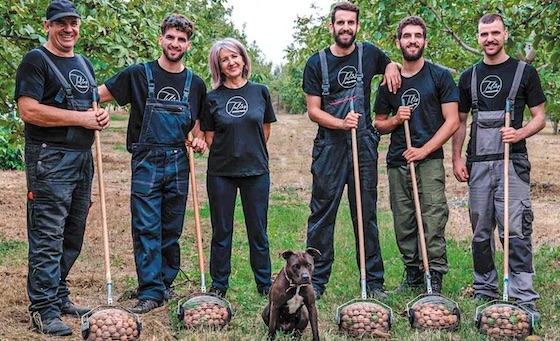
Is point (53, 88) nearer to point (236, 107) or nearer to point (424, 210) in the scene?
point (236, 107)

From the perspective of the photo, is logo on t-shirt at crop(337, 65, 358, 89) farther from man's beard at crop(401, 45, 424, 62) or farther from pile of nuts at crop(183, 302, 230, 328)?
pile of nuts at crop(183, 302, 230, 328)

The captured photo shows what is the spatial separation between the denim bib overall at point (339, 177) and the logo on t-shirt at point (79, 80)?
6.45 feet

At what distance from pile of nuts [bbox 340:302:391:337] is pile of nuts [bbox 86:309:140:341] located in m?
1.49

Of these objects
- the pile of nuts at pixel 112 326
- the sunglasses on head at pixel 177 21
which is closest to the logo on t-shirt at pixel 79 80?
the sunglasses on head at pixel 177 21

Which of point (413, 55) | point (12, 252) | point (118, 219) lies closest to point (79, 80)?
point (413, 55)

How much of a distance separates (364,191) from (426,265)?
0.81 meters

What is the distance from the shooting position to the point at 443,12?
32.6 feet

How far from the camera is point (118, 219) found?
10.9m

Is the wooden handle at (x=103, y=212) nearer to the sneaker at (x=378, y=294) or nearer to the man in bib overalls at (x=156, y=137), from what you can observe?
the man in bib overalls at (x=156, y=137)

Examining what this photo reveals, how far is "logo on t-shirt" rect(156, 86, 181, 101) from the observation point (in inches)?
224

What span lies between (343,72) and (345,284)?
217 cm

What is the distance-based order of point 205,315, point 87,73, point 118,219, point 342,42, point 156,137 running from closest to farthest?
1. point 205,315
2. point 87,73
3. point 156,137
4. point 342,42
5. point 118,219

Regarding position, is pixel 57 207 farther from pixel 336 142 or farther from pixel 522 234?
pixel 522 234

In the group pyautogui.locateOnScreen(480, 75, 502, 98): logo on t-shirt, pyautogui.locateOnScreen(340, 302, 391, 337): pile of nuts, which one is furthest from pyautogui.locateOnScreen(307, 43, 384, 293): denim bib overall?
pyautogui.locateOnScreen(340, 302, 391, 337): pile of nuts
